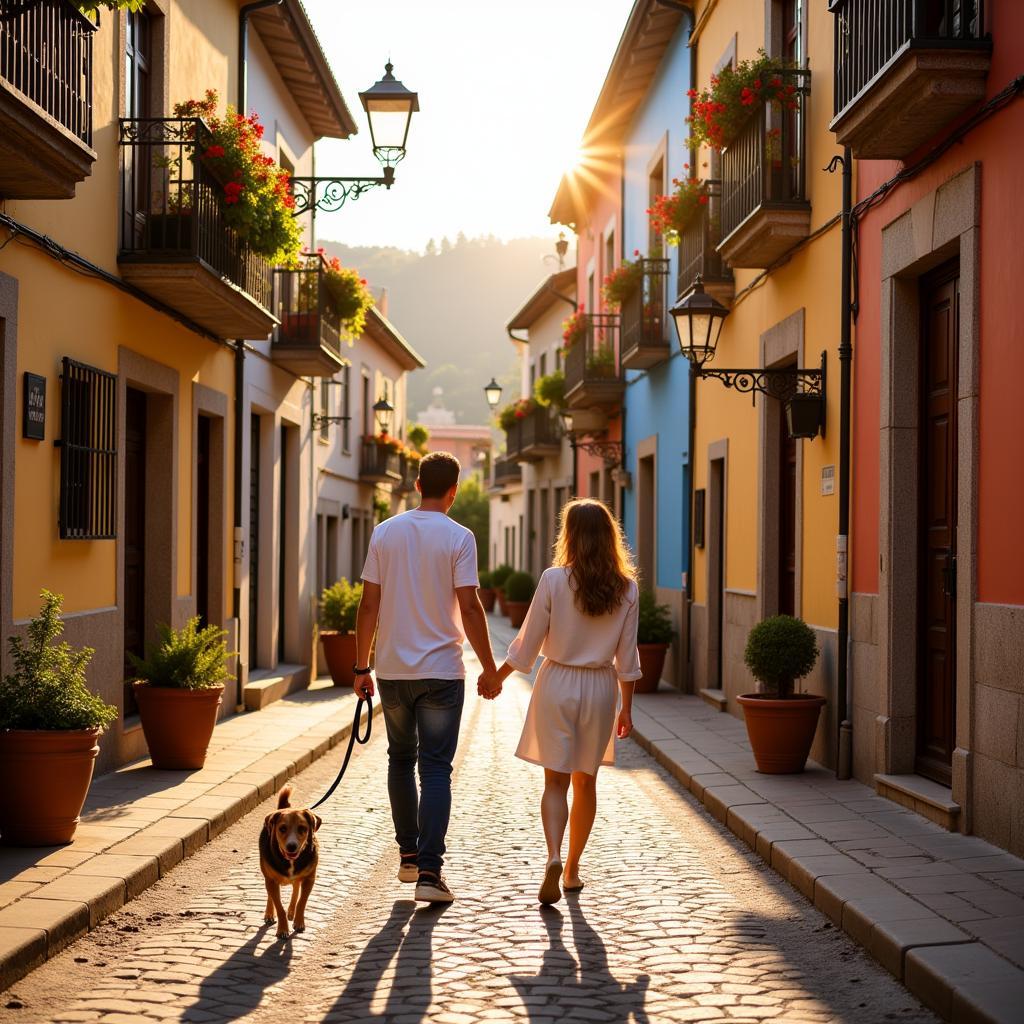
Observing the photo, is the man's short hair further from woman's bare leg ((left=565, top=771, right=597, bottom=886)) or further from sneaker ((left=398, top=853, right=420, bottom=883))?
sneaker ((left=398, top=853, right=420, bottom=883))

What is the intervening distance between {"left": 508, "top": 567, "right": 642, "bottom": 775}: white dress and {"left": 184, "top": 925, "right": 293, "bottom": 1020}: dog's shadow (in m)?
1.49

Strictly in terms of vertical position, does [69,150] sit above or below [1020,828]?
above

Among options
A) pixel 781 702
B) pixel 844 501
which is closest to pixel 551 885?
pixel 781 702

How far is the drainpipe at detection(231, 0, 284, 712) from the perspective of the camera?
13.8 metres

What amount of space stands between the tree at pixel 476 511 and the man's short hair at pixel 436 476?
157 feet

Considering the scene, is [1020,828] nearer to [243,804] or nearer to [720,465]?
[243,804]

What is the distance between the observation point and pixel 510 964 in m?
5.03

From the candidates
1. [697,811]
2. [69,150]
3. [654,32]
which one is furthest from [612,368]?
[69,150]

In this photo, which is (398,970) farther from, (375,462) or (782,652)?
(375,462)

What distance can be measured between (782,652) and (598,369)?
40.3 feet

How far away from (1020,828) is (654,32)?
12699 millimetres

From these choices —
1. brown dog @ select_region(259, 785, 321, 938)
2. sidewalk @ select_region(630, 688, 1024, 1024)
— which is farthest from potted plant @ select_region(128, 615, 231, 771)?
brown dog @ select_region(259, 785, 321, 938)

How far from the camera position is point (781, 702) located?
9102mm

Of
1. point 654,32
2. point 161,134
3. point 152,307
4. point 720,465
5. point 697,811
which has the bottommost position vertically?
point 697,811
